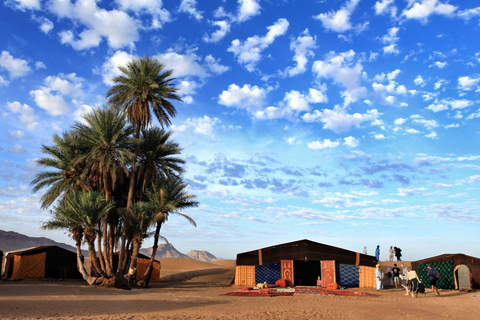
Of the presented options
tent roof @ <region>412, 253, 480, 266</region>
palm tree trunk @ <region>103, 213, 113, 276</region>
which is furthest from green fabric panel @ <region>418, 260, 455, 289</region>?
palm tree trunk @ <region>103, 213, 113, 276</region>

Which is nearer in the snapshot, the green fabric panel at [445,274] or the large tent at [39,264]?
the green fabric panel at [445,274]

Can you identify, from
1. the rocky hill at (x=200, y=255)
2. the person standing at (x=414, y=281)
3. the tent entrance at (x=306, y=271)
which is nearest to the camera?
the person standing at (x=414, y=281)

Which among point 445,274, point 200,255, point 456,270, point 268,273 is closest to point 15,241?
point 200,255

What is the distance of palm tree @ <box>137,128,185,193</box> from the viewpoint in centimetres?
2473

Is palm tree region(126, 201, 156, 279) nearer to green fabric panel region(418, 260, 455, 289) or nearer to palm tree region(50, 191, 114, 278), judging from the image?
palm tree region(50, 191, 114, 278)

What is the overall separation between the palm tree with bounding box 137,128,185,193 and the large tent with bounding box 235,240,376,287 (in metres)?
7.77

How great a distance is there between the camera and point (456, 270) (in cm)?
2239

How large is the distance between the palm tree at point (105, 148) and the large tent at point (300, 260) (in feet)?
29.6

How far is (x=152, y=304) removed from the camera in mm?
13469

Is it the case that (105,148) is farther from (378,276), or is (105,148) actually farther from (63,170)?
(378,276)

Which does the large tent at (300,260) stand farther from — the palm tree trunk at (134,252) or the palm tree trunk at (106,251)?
the palm tree trunk at (106,251)

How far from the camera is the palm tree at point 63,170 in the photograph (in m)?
23.6

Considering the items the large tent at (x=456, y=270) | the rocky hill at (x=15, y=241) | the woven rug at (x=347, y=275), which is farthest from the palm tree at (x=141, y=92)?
the rocky hill at (x=15, y=241)

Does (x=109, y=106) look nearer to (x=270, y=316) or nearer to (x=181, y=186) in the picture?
(x=181, y=186)
